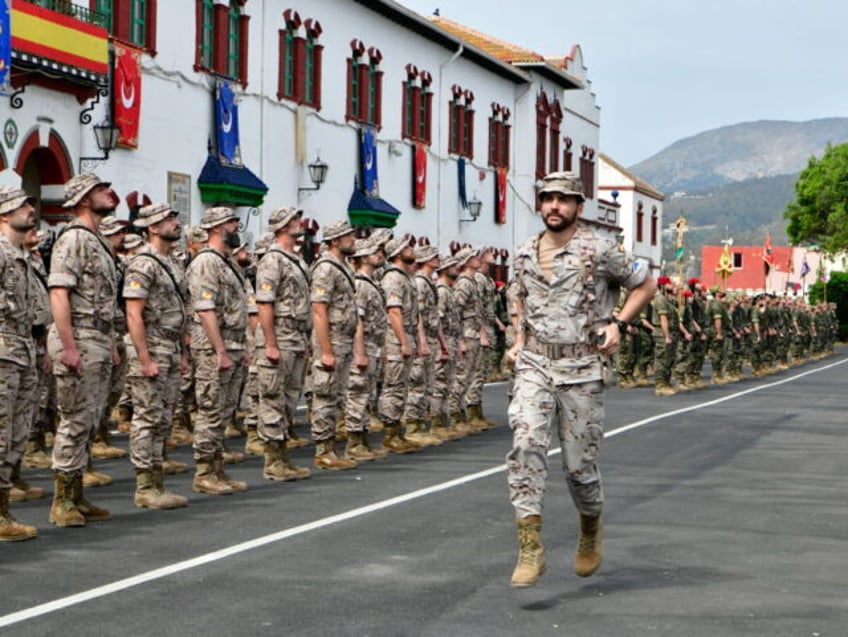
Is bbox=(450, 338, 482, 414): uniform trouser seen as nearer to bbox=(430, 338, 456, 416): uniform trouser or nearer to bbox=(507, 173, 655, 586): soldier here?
bbox=(430, 338, 456, 416): uniform trouser

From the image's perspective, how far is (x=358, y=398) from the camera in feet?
47.0

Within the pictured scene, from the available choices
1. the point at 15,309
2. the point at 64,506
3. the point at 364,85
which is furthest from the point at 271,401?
the point at 364,85

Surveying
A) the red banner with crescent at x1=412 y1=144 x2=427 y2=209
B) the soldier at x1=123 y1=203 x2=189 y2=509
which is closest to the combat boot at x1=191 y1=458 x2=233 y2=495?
the soldier at x1=123 y1=203 x2=189 y2=509

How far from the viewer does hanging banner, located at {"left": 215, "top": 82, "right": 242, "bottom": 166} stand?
29.0m

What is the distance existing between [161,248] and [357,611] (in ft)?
14.4

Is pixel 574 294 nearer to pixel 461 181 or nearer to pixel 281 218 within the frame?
pixel 281 218

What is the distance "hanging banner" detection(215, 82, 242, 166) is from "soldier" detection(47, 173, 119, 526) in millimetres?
18802

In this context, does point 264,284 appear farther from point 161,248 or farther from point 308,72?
point 308,72

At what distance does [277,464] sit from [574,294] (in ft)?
16.5

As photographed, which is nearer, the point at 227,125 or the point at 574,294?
the point at 574,294

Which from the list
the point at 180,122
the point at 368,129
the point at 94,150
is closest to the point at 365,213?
the point at 368,129

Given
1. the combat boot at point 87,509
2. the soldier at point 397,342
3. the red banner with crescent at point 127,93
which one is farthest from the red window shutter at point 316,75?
the combat boot at point 87,509

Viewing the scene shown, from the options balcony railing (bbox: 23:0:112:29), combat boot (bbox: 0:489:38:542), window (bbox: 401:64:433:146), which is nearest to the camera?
combat boot (bbox: 0:489:38:542)

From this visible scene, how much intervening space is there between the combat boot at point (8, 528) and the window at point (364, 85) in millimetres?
26786
